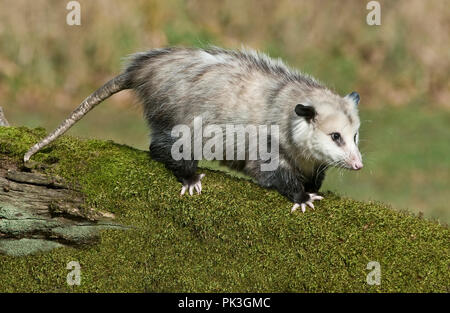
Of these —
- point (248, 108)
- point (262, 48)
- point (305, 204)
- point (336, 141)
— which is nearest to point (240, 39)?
point (262, 48)

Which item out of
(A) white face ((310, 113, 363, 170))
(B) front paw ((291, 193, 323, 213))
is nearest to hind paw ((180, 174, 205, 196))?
(B) front paw ((291, 193, 323, 213))

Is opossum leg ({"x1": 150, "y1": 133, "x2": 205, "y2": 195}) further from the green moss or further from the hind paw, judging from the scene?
the green moss

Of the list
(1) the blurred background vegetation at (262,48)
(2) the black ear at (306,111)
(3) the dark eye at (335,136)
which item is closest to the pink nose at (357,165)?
(3) the dark eye at (335,136)

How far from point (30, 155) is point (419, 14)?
38.4ft

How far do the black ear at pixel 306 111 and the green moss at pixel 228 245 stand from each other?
706 millimetres

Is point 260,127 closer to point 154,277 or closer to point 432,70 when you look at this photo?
point 154,277

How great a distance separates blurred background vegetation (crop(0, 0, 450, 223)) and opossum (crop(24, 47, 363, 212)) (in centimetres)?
609

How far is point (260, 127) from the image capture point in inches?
218

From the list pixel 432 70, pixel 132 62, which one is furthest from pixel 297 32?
pixel 132 62

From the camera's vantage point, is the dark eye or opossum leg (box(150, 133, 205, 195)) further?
the dark eye

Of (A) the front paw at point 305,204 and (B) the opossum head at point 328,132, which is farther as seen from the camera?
(B) the opossum head at point 328,132

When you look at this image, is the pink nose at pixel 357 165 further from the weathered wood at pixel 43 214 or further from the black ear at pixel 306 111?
the weathered wood at pixel 43 214

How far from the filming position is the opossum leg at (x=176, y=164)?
512 centimetres

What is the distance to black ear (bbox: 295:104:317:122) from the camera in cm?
519
